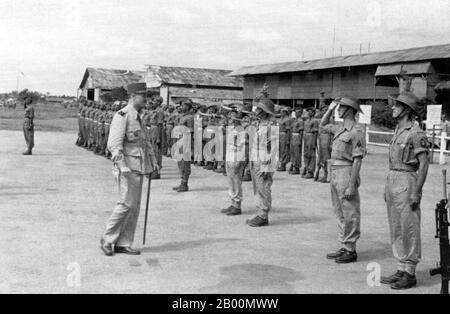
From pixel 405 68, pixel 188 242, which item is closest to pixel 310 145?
pixel 188 242

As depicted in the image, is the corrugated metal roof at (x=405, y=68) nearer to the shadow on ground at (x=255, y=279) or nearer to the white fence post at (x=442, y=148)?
the white fence post at (x=442, y=148)

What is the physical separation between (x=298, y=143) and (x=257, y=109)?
6.83m

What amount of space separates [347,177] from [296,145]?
8696 mm

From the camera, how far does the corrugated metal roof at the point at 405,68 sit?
Answer: 942 inches

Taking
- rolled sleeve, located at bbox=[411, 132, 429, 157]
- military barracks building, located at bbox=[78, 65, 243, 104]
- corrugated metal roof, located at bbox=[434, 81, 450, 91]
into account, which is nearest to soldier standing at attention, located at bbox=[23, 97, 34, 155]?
rolled sleeve, located at bbox=[411, 132, 429, 157]

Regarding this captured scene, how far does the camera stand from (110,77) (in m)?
45.4

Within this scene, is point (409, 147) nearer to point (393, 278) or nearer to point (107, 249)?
point (393, 278)

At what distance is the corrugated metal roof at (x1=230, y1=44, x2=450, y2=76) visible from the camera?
81.2 feet

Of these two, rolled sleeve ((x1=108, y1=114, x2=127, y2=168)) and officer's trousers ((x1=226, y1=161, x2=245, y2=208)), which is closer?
rolled sleeve ((x1=108, y1=114, x2=127, y2=168))

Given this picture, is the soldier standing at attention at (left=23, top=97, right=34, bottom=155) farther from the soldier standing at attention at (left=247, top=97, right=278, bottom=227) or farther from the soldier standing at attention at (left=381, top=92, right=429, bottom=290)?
the soldier standing at attention at (left=381, top=92, right=429, bottom=290)

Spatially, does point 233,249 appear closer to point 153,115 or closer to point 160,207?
point 160,207

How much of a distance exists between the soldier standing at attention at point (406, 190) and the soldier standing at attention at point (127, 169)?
111 inches

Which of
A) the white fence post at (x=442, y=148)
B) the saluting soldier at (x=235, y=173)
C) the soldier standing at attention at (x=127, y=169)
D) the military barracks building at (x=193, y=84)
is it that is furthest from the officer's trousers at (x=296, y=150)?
the military barracks building at (x=193, y=84)

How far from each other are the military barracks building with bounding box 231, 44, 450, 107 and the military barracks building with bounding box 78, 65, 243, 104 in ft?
8.37
